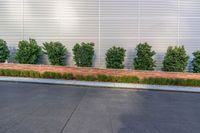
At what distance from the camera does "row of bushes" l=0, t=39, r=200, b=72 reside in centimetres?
1647

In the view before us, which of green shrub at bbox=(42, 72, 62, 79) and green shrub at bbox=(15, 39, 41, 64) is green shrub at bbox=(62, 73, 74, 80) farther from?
green shrub at bbox=(15, 39, 41, 64)

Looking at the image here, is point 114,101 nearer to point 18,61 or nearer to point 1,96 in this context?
point 1,96

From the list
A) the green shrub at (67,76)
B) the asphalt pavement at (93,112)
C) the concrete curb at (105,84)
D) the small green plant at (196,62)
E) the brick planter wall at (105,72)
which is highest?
the small green plant at (196,62)

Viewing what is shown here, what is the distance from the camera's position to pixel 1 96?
386 inches

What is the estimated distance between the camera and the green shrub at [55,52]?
16703 millimetres

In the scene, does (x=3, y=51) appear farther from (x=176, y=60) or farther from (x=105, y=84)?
(x=176, y=60)

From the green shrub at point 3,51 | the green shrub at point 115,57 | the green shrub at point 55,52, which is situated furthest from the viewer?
the green shrub at point 3,51

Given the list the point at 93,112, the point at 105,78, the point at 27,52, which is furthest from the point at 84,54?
the point at 93,112

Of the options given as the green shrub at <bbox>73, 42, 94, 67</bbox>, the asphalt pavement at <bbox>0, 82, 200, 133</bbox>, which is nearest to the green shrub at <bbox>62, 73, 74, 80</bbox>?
the green shrub at <bbox>73, 42, 94, 67</bbox>

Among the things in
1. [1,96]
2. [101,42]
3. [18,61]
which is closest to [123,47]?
[101,42]

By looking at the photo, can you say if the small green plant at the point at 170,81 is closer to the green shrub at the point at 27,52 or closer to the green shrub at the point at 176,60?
the green shrub at the point at 176,60

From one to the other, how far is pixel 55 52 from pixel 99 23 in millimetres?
3747

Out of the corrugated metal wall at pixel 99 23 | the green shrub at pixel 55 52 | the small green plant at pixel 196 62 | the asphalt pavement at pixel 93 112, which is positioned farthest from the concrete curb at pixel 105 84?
the corrugated metal wall at pixel 99 23

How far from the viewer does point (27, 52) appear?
1655 centimetres
